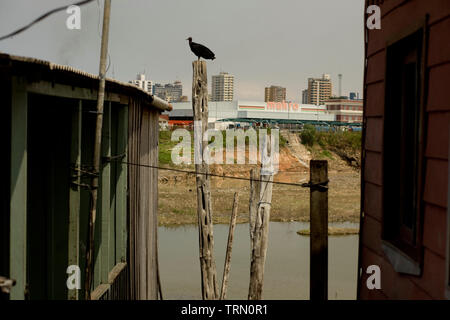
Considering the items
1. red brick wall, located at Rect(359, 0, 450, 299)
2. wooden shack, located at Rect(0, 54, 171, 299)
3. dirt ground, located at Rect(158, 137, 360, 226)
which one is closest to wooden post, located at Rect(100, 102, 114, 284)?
wooden shack, located at Rect(0, 54, 171, 299)

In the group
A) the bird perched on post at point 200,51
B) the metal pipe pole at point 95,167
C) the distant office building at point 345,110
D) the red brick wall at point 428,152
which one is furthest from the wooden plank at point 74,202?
the distant office building at point 345,110

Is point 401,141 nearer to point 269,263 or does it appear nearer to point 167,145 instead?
point 269,263

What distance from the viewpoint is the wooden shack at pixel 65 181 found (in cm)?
411

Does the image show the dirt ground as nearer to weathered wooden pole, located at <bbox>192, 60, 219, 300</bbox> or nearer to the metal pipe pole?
weathered wooden pole, located at <bbox>192, 60, 219, 300</bbox>

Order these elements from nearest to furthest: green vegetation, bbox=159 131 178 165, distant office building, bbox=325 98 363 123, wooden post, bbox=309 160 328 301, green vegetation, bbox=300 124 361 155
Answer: wooden post, bbox=309 160 328 301 → green vegetation, bbox=159 131 178 165 → green vegetation, bbox=300 124 361 155 → distant office building, bbox=325 98 363 123

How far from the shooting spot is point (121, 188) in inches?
321

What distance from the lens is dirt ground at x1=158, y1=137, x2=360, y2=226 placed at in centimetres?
2919

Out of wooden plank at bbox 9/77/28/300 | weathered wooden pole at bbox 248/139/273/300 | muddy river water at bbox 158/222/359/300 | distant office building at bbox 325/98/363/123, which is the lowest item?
muddy river water at bbox 158/222/359/300

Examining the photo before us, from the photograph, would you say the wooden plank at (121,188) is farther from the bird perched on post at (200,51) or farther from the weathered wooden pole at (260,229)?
the weathered wooden pole at (260,229)

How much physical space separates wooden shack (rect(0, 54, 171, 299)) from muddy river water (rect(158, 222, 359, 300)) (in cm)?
733

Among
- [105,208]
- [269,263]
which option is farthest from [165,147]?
[105,208]

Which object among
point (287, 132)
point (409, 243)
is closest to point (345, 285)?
point (409, 243)

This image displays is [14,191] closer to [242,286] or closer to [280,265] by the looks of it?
[242,286]
